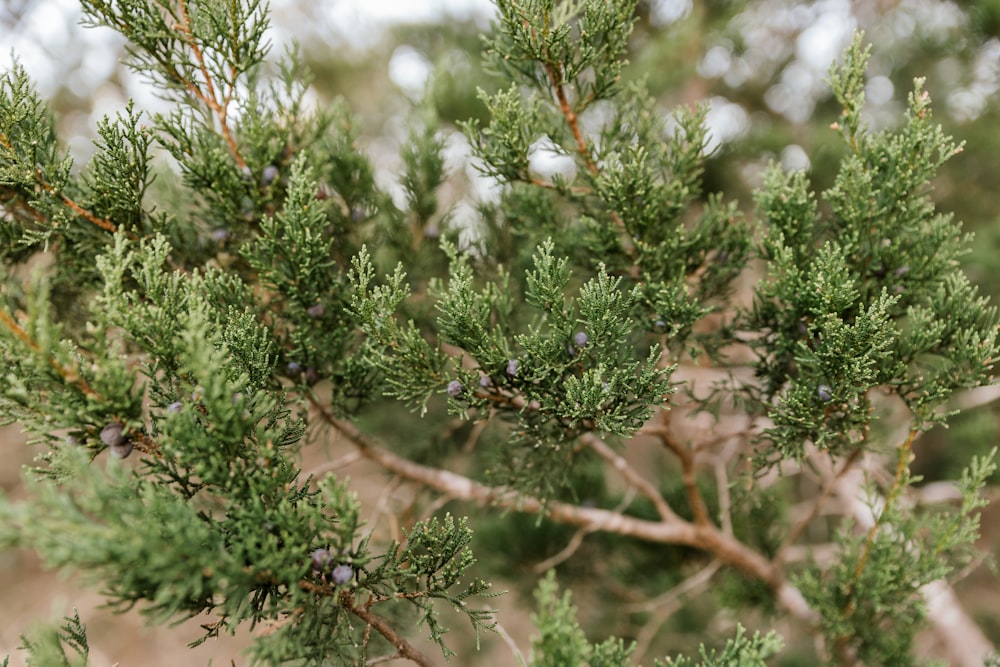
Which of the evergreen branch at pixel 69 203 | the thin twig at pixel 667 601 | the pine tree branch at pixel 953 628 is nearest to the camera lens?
the evergreen branch at pixel 69 203

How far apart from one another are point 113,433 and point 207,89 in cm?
103

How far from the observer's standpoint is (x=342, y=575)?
136cm

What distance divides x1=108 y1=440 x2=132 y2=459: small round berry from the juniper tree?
0.02 meters

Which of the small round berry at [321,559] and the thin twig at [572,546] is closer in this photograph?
the small round berry at [321,559]

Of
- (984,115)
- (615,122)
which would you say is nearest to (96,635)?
(615,122)

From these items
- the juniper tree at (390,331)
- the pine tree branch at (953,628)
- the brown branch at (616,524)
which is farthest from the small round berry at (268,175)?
the pine tree branch at (953,628)

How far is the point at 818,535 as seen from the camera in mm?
5152

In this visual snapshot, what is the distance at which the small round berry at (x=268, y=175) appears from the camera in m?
1.83

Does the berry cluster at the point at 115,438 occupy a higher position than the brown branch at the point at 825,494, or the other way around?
the berry cluster at the point at 115,438

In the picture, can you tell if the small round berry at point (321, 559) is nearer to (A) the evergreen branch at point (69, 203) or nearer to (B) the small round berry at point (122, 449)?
(B) the small round berry at point (122, 449)

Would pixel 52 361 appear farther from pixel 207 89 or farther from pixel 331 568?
pixel 207 89

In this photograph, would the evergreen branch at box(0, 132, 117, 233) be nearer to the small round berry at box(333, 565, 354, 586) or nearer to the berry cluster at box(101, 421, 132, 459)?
the berry cluster at box(101, 421, 132, 459)

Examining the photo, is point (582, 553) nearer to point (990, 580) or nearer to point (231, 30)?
point (231, 30)

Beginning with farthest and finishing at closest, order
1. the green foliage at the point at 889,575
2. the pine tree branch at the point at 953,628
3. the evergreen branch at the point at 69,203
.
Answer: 1. the pine tree branch at the point at 953,628
2. the green foliage at the point at 889,575
3. the evergreen branch at the point at 69,203
